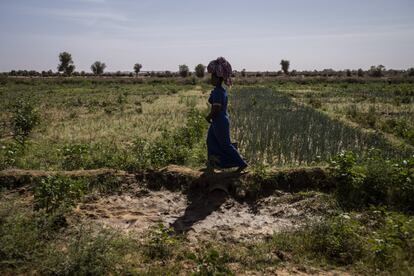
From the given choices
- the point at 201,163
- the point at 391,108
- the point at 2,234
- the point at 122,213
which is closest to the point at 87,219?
the point at 122,213

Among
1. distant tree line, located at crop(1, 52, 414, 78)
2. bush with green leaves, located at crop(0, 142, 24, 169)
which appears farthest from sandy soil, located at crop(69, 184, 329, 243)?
distant tree line, located at crop(1, 52, 414, 78)

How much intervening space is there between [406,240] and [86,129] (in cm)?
936

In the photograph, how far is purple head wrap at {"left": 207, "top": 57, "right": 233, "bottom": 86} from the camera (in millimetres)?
5227

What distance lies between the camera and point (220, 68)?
5.23 m

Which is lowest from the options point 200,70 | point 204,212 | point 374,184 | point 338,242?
point 204,212

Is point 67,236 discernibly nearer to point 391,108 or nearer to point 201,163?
point 201,163

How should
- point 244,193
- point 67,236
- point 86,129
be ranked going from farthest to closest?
point 86,129
point 244,193
point 67,236

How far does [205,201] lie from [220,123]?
1.15 m

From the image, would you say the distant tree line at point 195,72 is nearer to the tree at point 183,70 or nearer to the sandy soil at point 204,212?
the tree at point 183,70

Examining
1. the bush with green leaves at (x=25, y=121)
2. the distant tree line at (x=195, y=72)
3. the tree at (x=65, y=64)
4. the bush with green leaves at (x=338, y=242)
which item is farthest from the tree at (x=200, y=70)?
the bush with green leaves at (x=338, y=242)

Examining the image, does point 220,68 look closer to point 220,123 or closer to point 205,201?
point 220,123

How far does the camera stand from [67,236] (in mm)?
4141

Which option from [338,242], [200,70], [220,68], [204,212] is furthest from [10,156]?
[200,70]

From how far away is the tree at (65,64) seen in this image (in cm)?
6544
